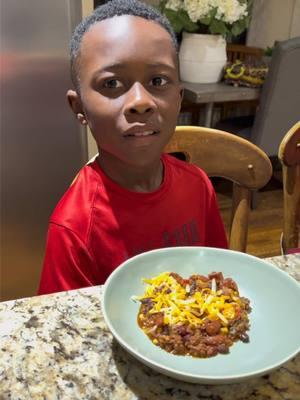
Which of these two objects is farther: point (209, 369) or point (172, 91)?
point (172, 91)

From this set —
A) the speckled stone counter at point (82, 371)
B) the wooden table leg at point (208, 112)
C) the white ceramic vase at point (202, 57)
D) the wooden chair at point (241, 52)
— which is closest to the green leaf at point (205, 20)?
the white ceramic vase at point (202, 57)

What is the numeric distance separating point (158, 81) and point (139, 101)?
0.08 m

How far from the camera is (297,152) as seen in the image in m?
1.17

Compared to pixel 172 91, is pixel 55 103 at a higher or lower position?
lower

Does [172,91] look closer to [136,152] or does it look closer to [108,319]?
[136,152]

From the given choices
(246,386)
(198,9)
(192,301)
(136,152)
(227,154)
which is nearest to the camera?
(246,386)

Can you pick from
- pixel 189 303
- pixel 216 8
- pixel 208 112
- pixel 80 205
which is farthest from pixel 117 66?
pixel 208 112

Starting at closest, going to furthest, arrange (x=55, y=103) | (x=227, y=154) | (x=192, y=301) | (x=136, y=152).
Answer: (x=192, y=301) → (x=136, y=152) → (x=227, y=154) → (x=55, y=103)

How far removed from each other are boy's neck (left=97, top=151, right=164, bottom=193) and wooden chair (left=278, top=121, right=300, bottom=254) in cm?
41

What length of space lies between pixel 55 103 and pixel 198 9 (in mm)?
1472

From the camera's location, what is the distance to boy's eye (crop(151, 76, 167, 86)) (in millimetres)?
754

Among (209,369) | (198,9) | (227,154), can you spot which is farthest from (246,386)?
(198,9)

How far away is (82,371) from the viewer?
1.69 feet

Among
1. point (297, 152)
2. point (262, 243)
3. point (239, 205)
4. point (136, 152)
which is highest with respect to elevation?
point (136, 152)
